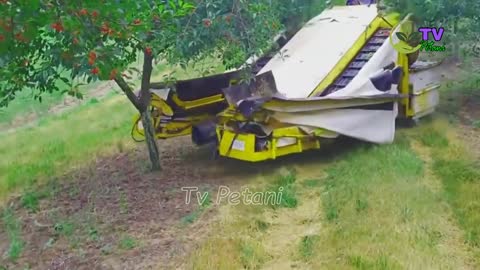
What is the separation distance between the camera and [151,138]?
282 inches

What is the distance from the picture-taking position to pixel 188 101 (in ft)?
26.6

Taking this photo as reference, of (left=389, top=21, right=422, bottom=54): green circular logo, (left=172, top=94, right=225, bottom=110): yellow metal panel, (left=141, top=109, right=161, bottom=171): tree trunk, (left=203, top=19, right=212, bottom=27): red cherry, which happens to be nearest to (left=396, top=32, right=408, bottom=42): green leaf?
(left=389, top=21, right=422, bottom=54): green circular logo

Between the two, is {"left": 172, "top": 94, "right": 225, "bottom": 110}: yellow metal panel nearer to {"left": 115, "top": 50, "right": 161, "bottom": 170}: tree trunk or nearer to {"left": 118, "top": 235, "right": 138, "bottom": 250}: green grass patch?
{"left": 115, "top": 50, "right": 161, "bottom": 170}: tree trunk

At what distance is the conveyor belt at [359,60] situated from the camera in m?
7.89

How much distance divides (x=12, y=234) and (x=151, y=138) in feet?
6.15

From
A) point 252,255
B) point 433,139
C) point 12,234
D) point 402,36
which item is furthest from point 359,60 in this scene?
point 12,234

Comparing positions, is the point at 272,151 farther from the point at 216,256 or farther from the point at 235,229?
the point at 216,256

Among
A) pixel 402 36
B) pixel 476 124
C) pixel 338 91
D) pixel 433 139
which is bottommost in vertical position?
pixel 476 124

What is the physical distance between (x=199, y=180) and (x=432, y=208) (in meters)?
2.53

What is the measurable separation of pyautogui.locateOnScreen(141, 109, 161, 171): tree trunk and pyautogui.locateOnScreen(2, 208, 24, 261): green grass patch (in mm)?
1598

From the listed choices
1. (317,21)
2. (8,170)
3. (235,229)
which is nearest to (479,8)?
(317,21)

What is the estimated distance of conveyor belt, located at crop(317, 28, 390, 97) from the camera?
789cm

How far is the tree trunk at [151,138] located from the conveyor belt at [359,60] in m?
2.07

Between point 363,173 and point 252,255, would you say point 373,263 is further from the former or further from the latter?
point 363,173
